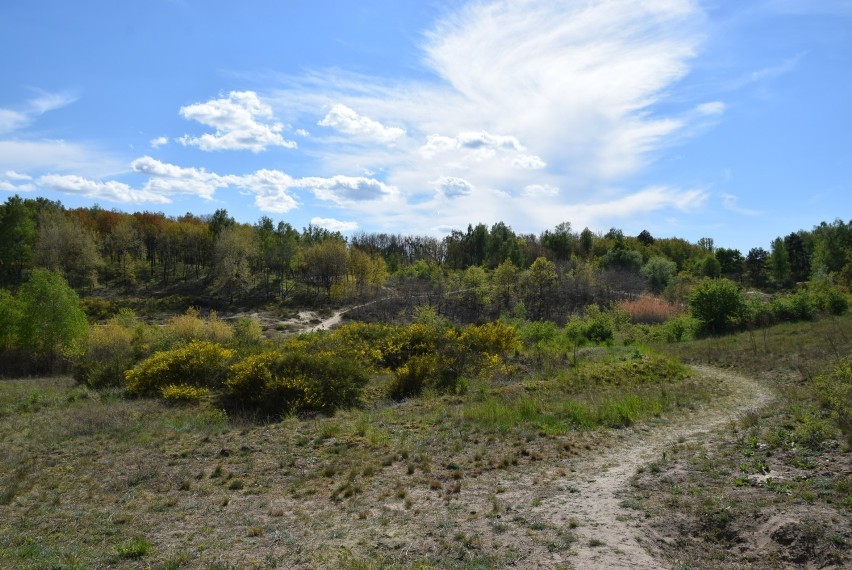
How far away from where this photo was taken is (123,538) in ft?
23.1

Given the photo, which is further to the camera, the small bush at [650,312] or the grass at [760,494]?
the small bush at [650,312]

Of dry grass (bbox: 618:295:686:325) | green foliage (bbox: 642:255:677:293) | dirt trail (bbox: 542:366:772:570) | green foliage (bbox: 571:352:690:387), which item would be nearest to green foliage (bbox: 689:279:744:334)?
dry grass (bbox: 618:295:686:325)

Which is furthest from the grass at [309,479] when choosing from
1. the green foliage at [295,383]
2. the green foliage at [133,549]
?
the green foliage at [295,383]

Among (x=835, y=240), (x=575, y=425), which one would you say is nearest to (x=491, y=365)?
(x=575, y=425)

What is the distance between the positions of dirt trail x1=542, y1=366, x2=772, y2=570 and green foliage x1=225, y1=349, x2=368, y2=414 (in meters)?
8.68

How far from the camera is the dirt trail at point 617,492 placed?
5.70m

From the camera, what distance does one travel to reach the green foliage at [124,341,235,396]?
748 inches

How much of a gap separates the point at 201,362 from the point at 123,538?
13064 millimetres

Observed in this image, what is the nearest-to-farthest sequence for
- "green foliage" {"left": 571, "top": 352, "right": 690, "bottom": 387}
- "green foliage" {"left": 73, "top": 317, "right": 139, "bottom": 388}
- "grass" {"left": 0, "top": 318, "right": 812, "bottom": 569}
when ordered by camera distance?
"grass" {"left": 0, "top": 318, "right": 812, "bottom": 569}
"green foliage" {"left": 571, "top": 352, "right": 690, "bottom": 387}
"green foliage" {"left": 73, "top": 317, "right": 139, "bottom": 388}

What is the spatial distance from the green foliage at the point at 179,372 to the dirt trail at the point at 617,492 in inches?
567

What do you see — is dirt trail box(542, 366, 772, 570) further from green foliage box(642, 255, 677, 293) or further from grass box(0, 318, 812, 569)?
green foliage box(642, 255, 677, 293)

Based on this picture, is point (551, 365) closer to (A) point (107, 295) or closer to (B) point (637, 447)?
(B) point (637, 447)

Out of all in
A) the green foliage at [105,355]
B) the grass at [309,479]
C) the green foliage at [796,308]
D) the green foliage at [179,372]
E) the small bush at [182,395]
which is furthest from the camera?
the green foliage at [796,308]

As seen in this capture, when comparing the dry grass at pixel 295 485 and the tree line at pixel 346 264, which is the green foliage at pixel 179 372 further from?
the tree line at pixel 346 264
